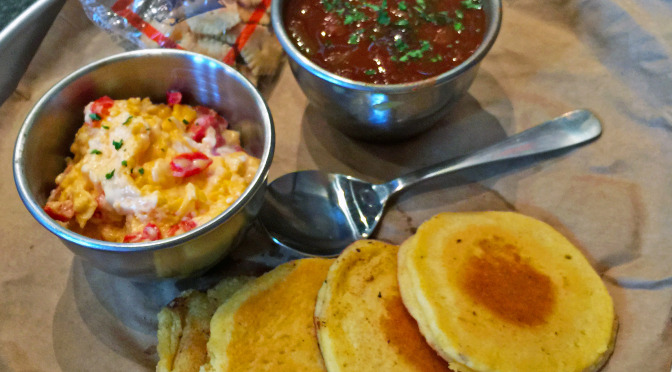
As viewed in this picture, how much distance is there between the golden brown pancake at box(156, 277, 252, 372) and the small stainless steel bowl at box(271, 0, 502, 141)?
872mm

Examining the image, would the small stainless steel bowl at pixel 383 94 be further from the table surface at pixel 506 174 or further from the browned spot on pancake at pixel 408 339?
the browned spot on pancake at pixel 408 339

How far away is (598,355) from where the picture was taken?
1.79 m

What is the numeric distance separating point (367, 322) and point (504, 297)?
52cm

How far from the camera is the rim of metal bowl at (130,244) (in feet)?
5.62

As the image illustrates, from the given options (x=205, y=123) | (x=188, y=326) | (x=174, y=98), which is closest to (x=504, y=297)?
(x=188, y=326)

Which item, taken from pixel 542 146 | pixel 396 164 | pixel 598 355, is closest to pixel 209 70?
pixel 396 164

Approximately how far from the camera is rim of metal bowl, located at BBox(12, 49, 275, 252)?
1.71 meters

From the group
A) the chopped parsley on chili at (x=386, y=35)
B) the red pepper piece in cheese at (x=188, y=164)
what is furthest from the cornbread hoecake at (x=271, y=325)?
the chopped parsley on chili at (x=386, y=35)

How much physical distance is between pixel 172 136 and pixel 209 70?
359 mm

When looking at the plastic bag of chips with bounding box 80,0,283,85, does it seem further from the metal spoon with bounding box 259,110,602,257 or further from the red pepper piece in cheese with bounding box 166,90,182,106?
the metal spoon with bounding box 259,110,602,257

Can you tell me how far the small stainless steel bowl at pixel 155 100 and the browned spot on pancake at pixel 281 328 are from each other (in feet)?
0.91

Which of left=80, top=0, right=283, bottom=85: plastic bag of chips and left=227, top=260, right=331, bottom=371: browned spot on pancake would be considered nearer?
left=227, top=260, right=331, bottom=371: browned spot on pancake

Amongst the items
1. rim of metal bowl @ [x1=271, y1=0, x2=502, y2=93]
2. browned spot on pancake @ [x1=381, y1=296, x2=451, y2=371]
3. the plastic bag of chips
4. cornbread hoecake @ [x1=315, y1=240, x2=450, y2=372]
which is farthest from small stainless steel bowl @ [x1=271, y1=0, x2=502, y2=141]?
browned spot on pancake @ [x1=381, y1=296, x2=451, y2=371]

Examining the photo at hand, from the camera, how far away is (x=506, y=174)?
8.19ft
